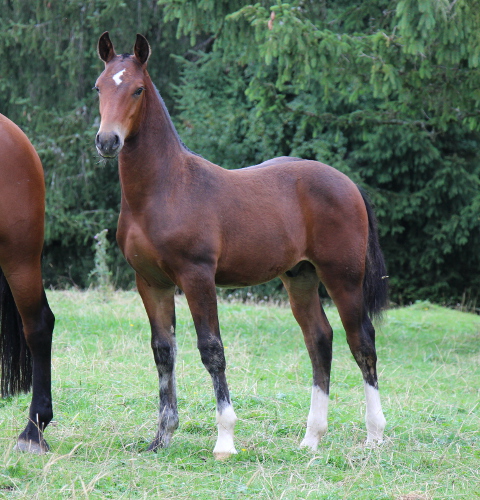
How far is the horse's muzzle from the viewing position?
3.72 meters

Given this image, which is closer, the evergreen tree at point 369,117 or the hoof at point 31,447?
the hoof at point 31,447

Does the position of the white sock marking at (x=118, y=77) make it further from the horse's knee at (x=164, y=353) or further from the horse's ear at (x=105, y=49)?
the horse's knee at (x=164, y=353)

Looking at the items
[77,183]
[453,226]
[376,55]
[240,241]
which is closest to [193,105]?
[77,183]

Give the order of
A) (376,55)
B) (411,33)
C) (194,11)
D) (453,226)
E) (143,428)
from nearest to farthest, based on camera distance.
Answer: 1. (143,428)
2. (411,33)
3. (376,55)
4. (194,11)
5. (453,226)

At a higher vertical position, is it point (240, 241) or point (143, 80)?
point (143, 80)

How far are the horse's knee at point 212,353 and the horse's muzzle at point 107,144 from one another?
3.96ft

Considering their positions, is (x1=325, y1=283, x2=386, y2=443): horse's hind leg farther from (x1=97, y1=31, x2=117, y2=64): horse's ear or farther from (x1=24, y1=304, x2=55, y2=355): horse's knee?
Result: (x1=97, y1=31, x2=117, y2=64): horse's ear

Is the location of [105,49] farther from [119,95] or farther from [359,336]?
[359,336]

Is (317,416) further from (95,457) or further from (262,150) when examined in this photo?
(262,150)

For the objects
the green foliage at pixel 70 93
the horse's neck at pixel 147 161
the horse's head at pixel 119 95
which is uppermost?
the horse's head at pixel 119 95

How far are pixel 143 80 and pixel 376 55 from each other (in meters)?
4.49

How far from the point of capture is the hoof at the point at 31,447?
4066mm

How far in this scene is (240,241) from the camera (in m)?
4.34

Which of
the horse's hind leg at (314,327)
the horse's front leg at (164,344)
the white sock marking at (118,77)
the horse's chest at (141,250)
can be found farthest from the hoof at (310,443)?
the white sock marking at (118,77)
